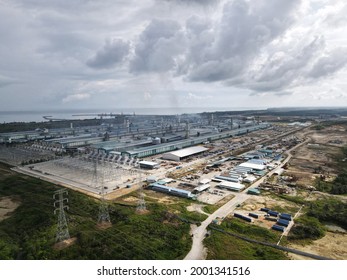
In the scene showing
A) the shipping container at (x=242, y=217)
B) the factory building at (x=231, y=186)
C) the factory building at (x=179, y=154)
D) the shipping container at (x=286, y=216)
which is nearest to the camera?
the shipping container at (x=242, y=217)

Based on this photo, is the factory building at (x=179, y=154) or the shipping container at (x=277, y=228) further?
the factory building at (x=179, y=154)

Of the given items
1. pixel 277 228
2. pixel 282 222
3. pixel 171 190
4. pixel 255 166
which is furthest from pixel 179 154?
pixel 277 228

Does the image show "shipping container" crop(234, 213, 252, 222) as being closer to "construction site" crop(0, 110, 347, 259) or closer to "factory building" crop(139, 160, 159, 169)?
"construction site" crop(0, 110, 347, 259)

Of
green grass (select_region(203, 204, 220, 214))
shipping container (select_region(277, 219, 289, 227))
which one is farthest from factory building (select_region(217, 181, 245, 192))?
shipping container (select_region(277, 219, 289, 227))

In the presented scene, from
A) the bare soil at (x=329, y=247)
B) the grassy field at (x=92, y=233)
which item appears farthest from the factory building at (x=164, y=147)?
the bare soil at (x=329, y=247)

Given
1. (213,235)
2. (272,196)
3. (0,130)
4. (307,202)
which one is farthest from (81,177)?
(0,130)

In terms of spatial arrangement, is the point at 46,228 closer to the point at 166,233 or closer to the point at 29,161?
the point at 166,233

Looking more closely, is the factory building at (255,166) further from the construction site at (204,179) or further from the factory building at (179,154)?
the factory building at (179,154)

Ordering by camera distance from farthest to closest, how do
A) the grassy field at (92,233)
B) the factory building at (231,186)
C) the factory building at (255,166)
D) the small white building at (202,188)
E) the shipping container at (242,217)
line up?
1. the factory building at (255,166)
2. the factory building at (231,186)
3. the small white building at (202,188)
4. the shipping container at (242,217)
5. the grassy field at (92,233)

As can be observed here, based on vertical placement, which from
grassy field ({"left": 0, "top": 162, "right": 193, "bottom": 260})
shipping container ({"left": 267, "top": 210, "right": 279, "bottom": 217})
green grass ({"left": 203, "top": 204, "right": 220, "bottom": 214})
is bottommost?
shipping container ({"left": 267, "top": 210, "right": 279, "bottom": 217})
